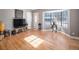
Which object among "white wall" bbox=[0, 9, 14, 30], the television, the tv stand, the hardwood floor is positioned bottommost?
the hardwood floor

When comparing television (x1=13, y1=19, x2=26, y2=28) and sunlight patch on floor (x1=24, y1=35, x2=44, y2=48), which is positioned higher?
television (x1=13, y1=19, x2=26, y2=28)

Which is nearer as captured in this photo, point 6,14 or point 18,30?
point 6,14

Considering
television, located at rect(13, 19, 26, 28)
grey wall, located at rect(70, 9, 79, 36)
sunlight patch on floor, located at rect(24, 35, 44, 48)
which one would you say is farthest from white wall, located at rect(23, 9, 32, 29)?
grey wall, located at rect(70, 9, 79, 36)

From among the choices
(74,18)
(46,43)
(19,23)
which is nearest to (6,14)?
(19,23)

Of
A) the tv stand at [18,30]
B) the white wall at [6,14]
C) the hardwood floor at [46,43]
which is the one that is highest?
the white wall at [6,14]

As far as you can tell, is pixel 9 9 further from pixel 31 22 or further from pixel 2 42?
pixel 2 42

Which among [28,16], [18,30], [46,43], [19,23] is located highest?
[28,16]

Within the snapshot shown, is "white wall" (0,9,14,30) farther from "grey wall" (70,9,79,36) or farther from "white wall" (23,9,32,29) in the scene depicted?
"grey wall" (70,9,79,36)

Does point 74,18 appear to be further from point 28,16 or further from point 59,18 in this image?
point 28,16

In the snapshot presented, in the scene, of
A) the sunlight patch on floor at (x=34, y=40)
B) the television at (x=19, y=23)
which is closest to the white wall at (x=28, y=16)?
the television at (x=19, y=23)

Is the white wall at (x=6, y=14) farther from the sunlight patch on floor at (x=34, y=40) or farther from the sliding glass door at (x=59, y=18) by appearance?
the sliding glass door at (x=59, y=18)

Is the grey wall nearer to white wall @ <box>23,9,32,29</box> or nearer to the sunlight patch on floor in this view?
the sunlight patch on floor
